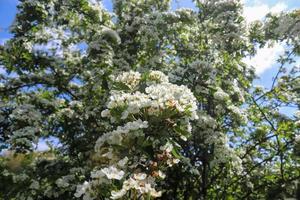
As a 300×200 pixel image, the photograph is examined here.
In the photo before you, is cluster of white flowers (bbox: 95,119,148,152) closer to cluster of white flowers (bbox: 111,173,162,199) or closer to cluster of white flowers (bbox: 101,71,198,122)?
Answer: cluster of white flowers (bbox: 101,71,198,122)

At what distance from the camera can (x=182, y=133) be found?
3736 millimetres

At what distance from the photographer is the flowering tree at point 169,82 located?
6.66 metres

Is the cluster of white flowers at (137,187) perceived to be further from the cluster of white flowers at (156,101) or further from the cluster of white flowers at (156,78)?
the cluster of white flowers at (156,78)

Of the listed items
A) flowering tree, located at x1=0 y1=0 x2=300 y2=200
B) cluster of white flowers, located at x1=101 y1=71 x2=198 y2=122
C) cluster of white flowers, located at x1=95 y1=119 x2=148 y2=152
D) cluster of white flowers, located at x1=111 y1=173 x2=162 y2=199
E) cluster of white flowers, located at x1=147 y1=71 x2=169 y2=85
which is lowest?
cluster of white flowers, located at x1=111 y1=173 x2=162 y2=199

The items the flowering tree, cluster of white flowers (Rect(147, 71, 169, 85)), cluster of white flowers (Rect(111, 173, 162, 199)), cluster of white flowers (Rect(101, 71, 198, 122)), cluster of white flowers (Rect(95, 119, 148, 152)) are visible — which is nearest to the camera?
cluster of white flowers (Rect(111, 173, 162, 199))

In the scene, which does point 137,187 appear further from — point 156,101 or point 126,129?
point 156,101

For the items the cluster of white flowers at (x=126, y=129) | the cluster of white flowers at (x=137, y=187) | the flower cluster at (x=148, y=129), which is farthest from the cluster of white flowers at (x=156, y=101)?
the cluster of white flowers at (x=137, y=187)

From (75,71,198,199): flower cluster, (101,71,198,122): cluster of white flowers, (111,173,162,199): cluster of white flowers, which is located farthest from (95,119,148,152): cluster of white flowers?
(111,173,162,199): cluster of white flowers

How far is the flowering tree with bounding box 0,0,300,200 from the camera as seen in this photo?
262 inches

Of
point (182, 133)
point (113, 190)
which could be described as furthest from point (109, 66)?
point (113, 190)

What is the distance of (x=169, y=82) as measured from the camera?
6.29 meters

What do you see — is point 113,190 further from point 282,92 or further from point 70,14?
point 70,14

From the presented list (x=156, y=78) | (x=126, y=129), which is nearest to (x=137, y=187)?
(x=126, y=129)

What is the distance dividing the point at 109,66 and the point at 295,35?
11.8 feet
